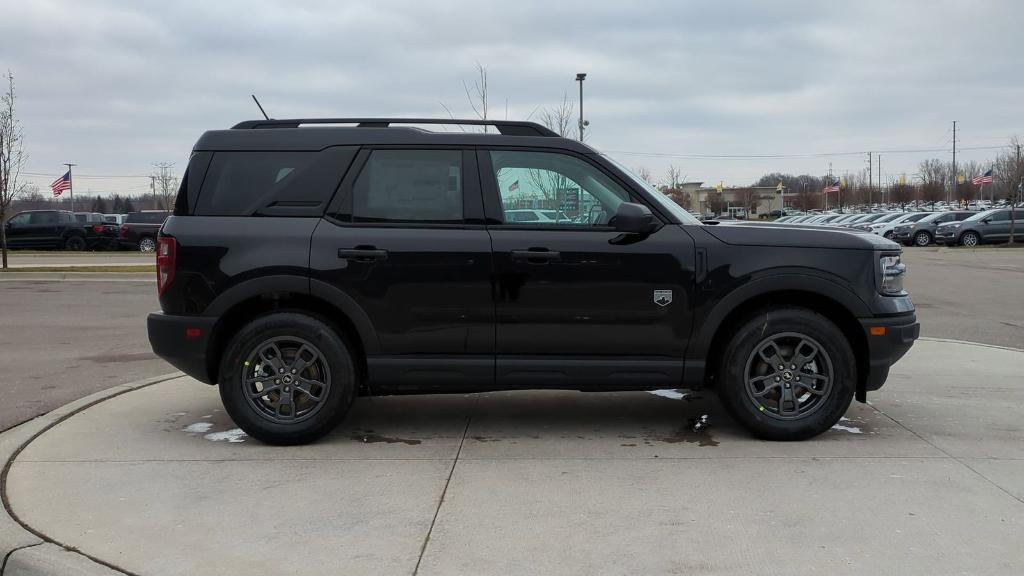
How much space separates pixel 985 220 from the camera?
34438mm

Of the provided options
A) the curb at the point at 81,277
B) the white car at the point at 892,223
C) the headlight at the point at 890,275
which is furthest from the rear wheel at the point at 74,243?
the white car at the point at 892,223

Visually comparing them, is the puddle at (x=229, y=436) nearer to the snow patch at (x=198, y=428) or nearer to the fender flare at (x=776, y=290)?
the snow patch at (x=198, y=428)

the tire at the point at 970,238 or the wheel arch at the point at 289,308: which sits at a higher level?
the tire at the point at 970,238

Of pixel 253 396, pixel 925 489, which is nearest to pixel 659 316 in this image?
pixel 925 489

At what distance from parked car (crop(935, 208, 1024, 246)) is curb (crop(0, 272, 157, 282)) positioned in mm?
31654

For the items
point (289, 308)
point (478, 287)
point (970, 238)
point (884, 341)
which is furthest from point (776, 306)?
point (970, 238)

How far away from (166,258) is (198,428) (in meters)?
1.23

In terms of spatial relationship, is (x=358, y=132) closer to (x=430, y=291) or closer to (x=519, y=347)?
(x=430, y=291)

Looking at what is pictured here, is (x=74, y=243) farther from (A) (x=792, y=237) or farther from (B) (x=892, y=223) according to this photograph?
(B) (x=892, y=223)

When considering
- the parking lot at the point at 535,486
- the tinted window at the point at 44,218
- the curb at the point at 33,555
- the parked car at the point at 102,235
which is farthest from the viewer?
the parked car at the point at 102,235

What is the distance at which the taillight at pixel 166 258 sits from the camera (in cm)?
491

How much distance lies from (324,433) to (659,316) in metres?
2.19

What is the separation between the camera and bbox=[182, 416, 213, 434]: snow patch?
5363mm

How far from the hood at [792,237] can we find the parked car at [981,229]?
111ft
